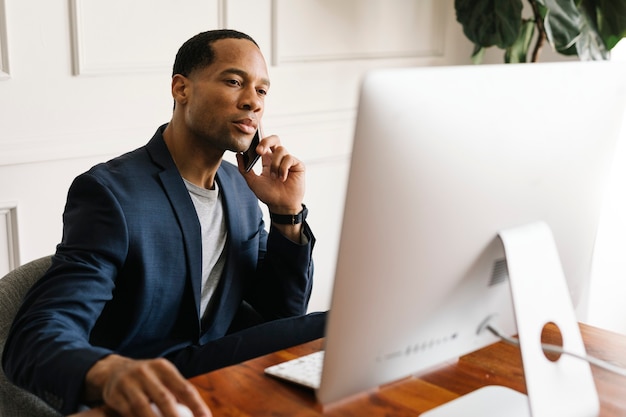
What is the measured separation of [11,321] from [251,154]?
2.22ft

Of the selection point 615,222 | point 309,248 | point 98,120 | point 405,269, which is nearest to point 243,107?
point 309,248

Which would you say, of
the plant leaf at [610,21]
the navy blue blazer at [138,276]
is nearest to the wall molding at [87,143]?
the navy blue blazer at [138,276]

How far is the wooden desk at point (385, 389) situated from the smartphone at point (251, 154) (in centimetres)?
60

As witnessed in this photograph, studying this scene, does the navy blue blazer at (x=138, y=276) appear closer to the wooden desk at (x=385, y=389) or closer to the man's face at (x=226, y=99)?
the man's face at (x=226, y=99)

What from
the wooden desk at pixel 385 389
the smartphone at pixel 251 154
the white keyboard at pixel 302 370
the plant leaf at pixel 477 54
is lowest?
the wooden desk at pixel 385 389

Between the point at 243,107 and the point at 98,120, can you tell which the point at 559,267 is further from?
the point at 98,120

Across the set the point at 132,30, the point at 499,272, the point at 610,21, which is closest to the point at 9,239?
the point at 132,30

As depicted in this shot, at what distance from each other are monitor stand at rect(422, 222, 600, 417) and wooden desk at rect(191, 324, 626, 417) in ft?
0.13

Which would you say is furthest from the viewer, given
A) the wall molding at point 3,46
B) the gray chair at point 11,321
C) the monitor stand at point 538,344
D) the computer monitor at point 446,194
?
the wall molding at point 3,46

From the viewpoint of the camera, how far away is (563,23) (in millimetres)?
2896

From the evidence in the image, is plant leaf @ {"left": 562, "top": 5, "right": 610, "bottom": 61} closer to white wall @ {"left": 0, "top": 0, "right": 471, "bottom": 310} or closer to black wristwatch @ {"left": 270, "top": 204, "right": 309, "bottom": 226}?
white wall @ {"left": 0, "top": 0, "right": 471, "bottom": 310}

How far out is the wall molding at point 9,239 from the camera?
2.39 m

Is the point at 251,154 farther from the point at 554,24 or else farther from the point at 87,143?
the point at 554,24

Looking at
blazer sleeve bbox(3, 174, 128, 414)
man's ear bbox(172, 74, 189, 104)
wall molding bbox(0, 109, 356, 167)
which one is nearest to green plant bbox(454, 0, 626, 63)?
wall molding bbox(0, 109, 356, 167)
